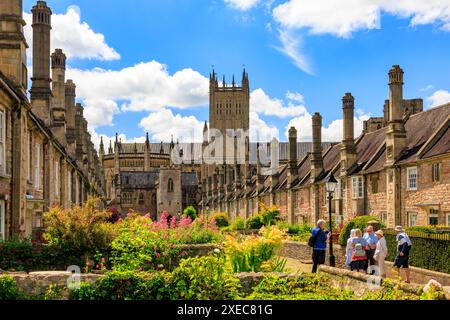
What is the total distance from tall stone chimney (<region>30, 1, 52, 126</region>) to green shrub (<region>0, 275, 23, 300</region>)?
2031 centimetres

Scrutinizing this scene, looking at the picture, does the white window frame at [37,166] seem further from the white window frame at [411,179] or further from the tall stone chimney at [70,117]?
the white window frame at [411,179]

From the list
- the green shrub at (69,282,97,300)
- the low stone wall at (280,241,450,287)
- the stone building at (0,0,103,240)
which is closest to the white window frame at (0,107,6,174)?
the stone building at (0,0,103,240)

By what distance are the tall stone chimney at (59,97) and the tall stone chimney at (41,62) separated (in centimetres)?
262

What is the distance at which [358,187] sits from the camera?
3931 centimetres

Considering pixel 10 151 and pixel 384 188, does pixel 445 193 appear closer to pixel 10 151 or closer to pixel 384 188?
pixel 384 188

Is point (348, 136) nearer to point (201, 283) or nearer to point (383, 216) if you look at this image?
point (383, 216)

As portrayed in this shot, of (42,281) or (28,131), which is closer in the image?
(42,281)

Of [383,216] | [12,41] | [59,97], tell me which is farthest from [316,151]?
[12,41]

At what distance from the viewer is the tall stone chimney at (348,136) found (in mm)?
41219

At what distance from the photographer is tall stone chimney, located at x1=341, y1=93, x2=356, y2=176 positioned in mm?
41219

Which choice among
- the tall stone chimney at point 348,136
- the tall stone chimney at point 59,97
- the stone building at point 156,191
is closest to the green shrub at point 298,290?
the tall stone chimney at point 59,97

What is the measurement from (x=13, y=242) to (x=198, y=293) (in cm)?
740

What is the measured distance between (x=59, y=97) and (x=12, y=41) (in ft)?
48.7

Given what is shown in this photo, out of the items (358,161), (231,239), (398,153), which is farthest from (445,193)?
(231,239)
